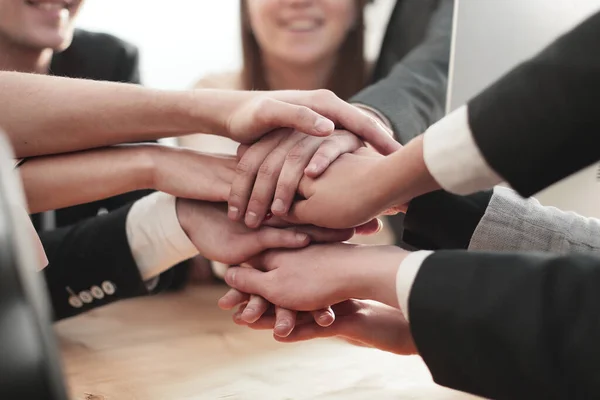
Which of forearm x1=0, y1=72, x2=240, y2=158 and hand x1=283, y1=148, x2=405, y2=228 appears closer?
hand x1=283, y1=148, x2=405, y2=228

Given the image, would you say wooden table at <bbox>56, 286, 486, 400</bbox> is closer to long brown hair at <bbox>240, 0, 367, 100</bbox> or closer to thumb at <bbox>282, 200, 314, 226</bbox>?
thumb at <bbox>282, 200, 314, 226</bbox>

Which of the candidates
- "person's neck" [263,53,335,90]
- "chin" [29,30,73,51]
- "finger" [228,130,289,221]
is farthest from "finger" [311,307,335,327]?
"person's neck" [263,53,335,90]

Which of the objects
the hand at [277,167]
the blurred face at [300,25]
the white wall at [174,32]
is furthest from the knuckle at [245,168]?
the white wall at [174,32]

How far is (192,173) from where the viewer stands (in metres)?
1.04

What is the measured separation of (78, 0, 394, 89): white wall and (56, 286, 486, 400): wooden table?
93 centimetres

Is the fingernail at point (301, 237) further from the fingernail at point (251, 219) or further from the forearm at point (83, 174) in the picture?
the forearm at point (83, 174)

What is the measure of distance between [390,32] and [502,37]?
436 mm

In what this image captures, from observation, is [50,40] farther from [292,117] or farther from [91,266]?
[292,117]

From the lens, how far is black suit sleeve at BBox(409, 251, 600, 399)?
1.86 feet

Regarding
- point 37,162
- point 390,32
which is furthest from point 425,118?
point 37,162

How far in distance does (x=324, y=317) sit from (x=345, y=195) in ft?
0.54

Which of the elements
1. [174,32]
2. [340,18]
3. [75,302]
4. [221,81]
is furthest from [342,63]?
[75,302]

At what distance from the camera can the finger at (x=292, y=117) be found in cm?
90

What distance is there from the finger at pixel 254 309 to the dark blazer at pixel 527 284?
12.0 inches
